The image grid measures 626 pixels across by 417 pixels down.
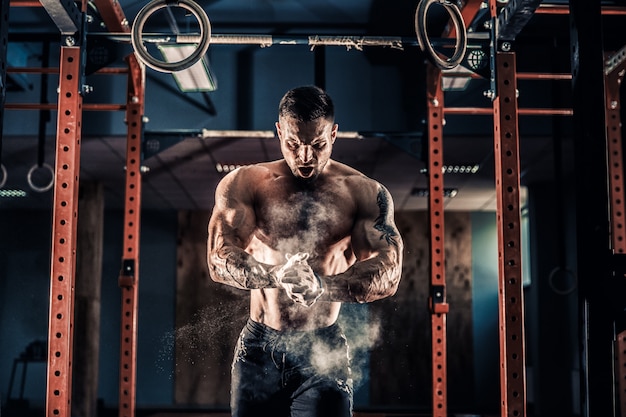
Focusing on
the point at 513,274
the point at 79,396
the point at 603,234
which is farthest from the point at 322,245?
the point at 79,396

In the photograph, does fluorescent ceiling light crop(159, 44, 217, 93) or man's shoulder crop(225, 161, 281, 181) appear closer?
man's shoulder crop(225, 161, 281, 181)

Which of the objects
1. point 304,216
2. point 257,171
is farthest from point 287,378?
point 257,171

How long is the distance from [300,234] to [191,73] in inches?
124

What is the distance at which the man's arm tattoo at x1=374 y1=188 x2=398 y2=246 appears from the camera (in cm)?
254

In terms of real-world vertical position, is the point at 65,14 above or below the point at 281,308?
above

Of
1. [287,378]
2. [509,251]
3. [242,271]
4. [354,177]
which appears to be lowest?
[287,378]

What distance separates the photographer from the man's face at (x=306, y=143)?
254 cm

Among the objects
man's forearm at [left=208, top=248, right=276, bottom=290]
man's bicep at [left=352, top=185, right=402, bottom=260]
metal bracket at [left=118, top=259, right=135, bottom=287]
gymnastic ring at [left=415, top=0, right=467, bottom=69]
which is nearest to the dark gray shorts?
man's forearm at [left=208, top=248, right=276, bottom=290]

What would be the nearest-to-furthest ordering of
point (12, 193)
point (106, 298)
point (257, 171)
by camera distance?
1. point (257, 171)
2. point (12, 193)
3. point (106, 298)

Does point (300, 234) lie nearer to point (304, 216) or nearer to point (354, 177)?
point (304, 216)

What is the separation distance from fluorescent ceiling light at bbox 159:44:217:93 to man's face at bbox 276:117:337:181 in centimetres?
247

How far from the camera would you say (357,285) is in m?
2.39

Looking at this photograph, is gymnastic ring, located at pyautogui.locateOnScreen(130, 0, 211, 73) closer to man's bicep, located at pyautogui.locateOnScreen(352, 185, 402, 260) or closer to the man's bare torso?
the man's bare torso

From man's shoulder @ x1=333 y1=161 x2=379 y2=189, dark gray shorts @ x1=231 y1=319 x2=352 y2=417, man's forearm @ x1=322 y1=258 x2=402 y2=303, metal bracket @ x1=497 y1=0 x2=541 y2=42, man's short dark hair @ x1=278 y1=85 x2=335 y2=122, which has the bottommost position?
dark gray shorts @ x1=231 y1=319 x2=352 y2=417
